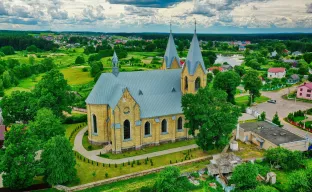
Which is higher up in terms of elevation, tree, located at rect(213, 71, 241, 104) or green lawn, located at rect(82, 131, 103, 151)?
tree, located at rect(213, 71, 241, 104)

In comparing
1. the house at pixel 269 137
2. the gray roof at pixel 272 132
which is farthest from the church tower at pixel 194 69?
the gray roof at pixel 272 132

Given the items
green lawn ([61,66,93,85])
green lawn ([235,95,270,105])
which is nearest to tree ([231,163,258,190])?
green lawn ([235,95,270,105])

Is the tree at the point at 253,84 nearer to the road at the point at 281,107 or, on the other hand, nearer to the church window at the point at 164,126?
the road at the point at 281,107

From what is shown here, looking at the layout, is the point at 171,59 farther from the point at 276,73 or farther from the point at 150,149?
the point at 276,73

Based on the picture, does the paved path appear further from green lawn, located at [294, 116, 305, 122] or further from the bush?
green lawn, located at [294, 116, 305, 122]

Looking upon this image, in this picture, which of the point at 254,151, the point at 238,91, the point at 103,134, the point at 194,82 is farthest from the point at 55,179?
the point at 238,91

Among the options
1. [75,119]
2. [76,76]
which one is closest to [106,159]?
[75,119]

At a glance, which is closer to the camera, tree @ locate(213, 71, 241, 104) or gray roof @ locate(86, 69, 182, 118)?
gray roof @ locate(86, 69, 182, 118)

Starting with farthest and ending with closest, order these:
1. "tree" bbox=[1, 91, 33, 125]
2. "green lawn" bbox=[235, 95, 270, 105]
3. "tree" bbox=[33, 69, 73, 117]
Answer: "green lawn" bbox=[235, 95, 270, 105], "tree" bbox=[1, 91, 33, 125], "tree" bbox=[33, 69, 73, 117]
